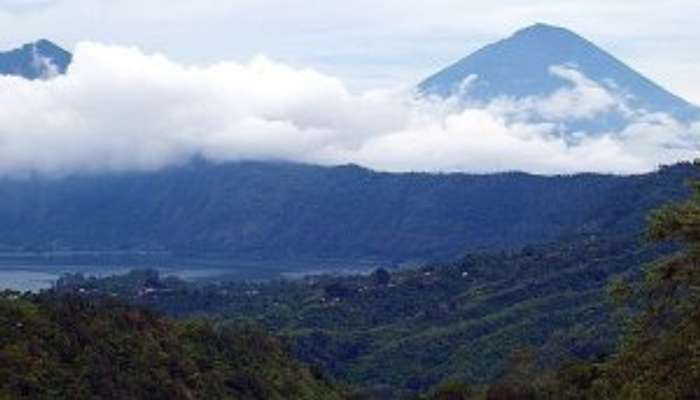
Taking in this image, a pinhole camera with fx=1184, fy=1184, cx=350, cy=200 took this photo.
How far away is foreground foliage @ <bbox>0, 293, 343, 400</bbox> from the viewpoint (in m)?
53.6

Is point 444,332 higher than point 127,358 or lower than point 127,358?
lower

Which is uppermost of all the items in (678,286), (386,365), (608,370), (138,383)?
(678,286)

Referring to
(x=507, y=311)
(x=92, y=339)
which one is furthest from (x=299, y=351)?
(x=92, y=339)

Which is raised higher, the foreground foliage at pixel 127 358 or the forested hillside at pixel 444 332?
the foreground foliage at pixel 127 358

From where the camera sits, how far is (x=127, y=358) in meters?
60.7

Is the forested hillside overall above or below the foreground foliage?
below

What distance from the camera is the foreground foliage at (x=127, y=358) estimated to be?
53.6m

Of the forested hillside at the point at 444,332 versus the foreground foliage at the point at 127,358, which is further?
the forested hillside at the point at 444,332

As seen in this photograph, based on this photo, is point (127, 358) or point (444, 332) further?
point (444, 332)

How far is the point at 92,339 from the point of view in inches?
2351

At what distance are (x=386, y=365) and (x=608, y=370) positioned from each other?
134 meters

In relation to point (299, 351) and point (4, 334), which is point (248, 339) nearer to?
point (4, 334)

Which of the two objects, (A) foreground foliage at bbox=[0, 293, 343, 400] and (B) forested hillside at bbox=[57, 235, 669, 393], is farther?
(B) forested hillside at bbox=[57, 235, 669, 393]

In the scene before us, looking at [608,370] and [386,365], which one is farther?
[386,365]
